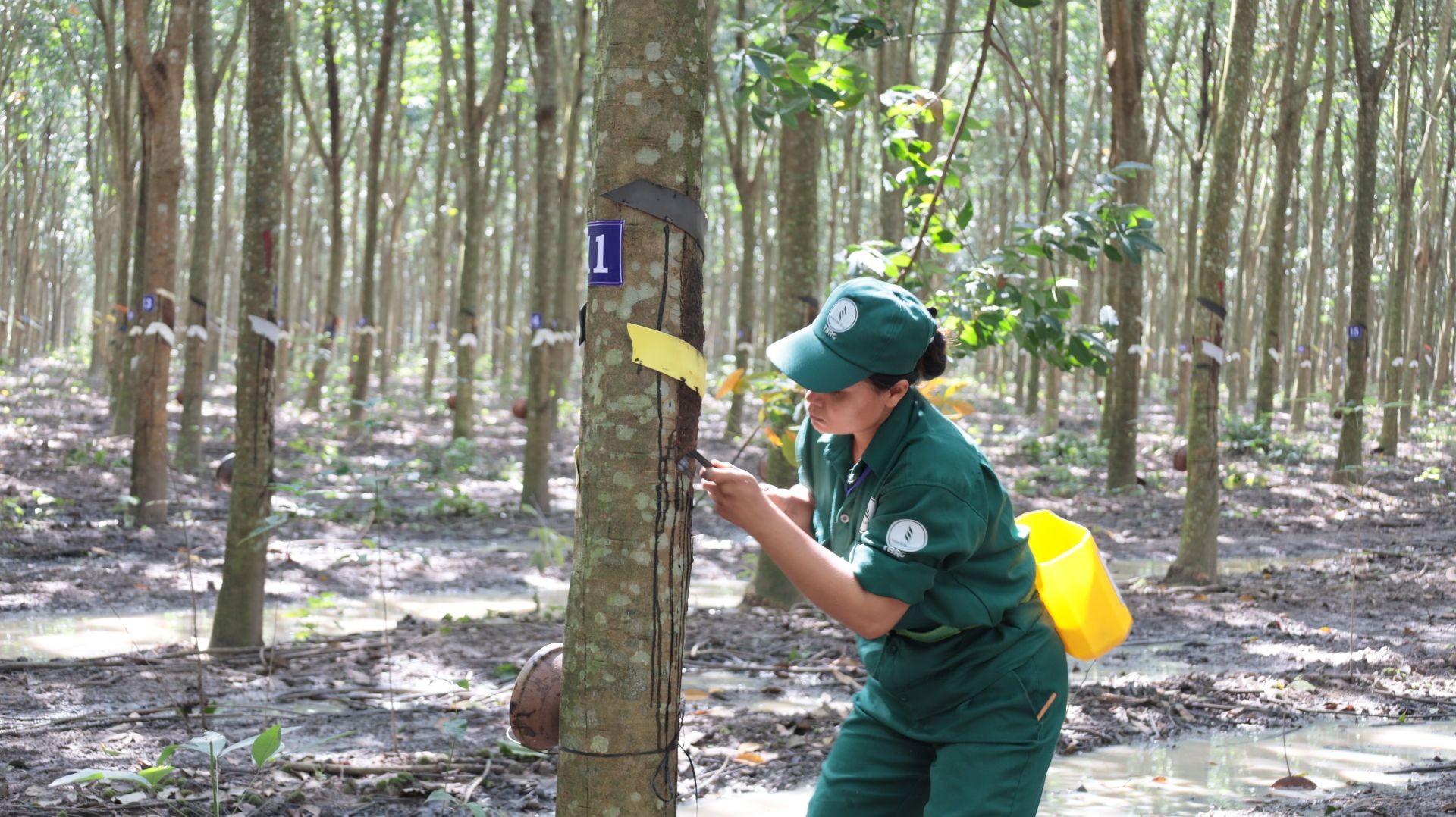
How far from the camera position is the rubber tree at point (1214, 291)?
22.1 feet

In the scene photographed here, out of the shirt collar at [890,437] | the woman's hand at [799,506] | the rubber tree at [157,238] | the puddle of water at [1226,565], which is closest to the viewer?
the shirt collar at [890,437]

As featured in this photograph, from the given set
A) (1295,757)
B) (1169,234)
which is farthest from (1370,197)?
(1169,234)

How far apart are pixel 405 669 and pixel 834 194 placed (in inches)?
673

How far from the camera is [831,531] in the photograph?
249cm

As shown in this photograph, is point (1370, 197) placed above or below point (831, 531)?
above

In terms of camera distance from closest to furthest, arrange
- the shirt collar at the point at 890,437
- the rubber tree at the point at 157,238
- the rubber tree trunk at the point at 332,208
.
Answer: the shirt collar at the point at 890,437 < the rubber tree at the point at 157,238 < the rubber tree trunk at the point at 332,208

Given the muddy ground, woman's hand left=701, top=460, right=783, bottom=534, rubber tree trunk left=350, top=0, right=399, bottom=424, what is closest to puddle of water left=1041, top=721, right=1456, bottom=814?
the muddy ground

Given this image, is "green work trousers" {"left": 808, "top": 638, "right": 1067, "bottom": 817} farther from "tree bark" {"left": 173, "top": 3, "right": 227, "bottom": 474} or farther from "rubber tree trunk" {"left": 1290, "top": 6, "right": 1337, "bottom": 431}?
"rubber tree trunk" {"left": 1290, "top": 6, "right": 1337, "bottom": 431}

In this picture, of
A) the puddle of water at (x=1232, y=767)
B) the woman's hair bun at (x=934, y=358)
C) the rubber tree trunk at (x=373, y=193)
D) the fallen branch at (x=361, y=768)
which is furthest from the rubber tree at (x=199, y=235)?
the woman's hair bun at (x=934, y=358)

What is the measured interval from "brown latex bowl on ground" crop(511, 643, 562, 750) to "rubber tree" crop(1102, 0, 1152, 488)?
5.83 meters

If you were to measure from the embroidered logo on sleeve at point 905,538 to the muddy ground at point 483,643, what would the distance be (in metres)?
1.71

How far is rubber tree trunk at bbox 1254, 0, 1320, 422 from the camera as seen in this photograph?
11.6 metres

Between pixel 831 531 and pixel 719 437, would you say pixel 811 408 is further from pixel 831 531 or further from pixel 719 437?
pixel 719 437

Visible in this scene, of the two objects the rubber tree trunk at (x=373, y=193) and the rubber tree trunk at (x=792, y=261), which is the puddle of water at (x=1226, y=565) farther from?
the rubber tree trunk at (x=373, y=193)
